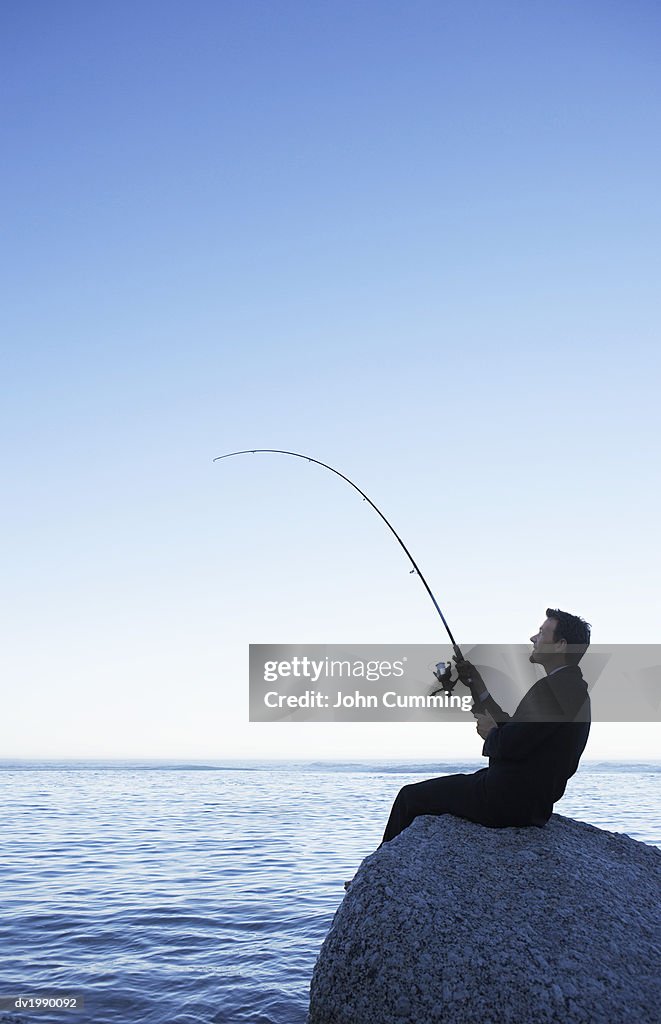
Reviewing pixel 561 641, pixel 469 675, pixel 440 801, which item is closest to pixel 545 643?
pixel 561 641

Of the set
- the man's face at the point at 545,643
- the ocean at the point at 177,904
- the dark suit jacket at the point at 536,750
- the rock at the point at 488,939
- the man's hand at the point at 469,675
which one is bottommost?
the ocean at the point at 177,904

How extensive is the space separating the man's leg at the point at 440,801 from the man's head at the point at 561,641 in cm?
81

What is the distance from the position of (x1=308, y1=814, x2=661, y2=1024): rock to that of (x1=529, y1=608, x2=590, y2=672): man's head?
1064 mm

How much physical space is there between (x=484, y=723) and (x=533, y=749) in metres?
0.53

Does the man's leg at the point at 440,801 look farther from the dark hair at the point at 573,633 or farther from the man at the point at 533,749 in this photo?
the dark hair at the point at 573,633

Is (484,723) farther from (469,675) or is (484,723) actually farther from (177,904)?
(177,904)

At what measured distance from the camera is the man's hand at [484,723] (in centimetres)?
511

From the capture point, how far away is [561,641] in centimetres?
498

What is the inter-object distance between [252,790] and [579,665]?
894 inches

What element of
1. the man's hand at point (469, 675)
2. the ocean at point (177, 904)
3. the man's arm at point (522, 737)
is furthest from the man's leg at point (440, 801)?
the ocean at point (177, 904)

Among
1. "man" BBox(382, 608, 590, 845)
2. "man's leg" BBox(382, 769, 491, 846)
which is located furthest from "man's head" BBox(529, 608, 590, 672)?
"man's leg" BBox(382, 769, 491, 846)

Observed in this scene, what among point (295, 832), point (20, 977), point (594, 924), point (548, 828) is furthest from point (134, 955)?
point (295, 832)

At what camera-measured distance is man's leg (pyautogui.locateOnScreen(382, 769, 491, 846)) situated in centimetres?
483

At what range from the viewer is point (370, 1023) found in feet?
12.3
